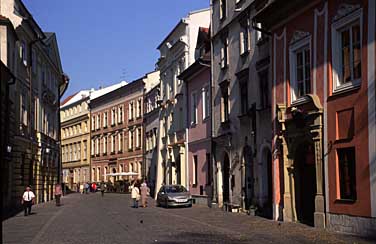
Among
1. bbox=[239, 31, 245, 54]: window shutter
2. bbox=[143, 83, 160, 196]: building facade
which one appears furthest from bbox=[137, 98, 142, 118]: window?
bbox=[239, 31, 245, 54]: window shutter

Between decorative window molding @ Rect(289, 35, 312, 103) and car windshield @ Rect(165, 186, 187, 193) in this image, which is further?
car windshield @ Rect(165, 186, 187, 193)

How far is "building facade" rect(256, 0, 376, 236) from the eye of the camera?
1675 centimetres

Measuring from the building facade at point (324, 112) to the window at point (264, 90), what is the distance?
2996mm

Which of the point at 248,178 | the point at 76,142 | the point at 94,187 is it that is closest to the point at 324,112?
the point at 248,178

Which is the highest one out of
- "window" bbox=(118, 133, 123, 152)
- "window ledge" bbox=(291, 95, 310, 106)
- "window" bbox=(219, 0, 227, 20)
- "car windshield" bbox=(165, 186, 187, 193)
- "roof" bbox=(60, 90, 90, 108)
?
"roof" bbox=(60, 90, 90, 108)

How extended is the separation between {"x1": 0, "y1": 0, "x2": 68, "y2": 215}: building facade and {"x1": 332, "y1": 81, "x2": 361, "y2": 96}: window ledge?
18502 millimetres

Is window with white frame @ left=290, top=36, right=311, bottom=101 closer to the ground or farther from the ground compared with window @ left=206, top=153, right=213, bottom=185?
farther from the ground

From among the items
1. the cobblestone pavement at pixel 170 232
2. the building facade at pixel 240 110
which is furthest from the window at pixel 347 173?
the building facade at pixel 240 110

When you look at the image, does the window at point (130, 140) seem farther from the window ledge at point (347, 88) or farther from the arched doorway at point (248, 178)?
the window ledge at point (347, 88)

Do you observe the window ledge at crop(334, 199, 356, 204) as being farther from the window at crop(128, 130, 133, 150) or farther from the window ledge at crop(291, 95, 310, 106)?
the window at crop(128, 130, 133, 150)

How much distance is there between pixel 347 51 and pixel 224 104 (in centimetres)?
1573

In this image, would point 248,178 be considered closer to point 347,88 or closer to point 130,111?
point 347,88

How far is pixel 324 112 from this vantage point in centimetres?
1922

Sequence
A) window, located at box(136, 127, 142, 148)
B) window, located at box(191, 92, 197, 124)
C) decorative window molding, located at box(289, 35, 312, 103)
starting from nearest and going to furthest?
decorative window molding, located at box(289, 35, 312, 103) < window, located at box(191, 92, 197, 124) < window, located at box(136, 127, 142, 148)
